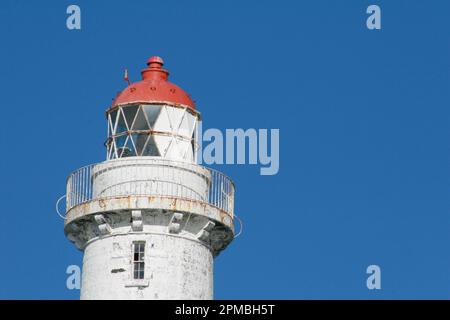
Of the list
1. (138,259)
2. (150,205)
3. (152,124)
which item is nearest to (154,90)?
(152,124)

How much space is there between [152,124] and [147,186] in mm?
1862

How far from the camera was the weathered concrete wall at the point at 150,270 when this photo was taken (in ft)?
252

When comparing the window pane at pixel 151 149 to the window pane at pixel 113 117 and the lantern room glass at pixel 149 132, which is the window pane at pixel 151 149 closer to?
the lantern room glass at pixel 149 132

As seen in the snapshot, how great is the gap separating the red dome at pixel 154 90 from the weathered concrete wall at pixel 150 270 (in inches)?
153

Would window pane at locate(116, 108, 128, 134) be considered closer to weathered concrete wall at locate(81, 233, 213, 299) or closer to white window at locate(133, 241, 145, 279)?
weathered concrete wall at locate(81, 233, 213, 299)

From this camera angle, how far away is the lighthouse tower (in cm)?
7719

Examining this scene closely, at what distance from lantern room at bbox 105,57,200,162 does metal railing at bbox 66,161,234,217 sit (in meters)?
0.59

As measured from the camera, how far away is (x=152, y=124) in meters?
79.1

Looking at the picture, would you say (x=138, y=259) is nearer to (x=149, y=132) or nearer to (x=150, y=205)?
(x=150, y=205)

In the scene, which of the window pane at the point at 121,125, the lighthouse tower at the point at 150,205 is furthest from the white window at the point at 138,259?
the window pane at the point at 121,125

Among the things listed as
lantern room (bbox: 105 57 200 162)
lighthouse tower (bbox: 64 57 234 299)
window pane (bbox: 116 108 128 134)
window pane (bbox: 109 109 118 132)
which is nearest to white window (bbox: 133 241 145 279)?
lighthouse tower (bbox: 64 57 234 299)
